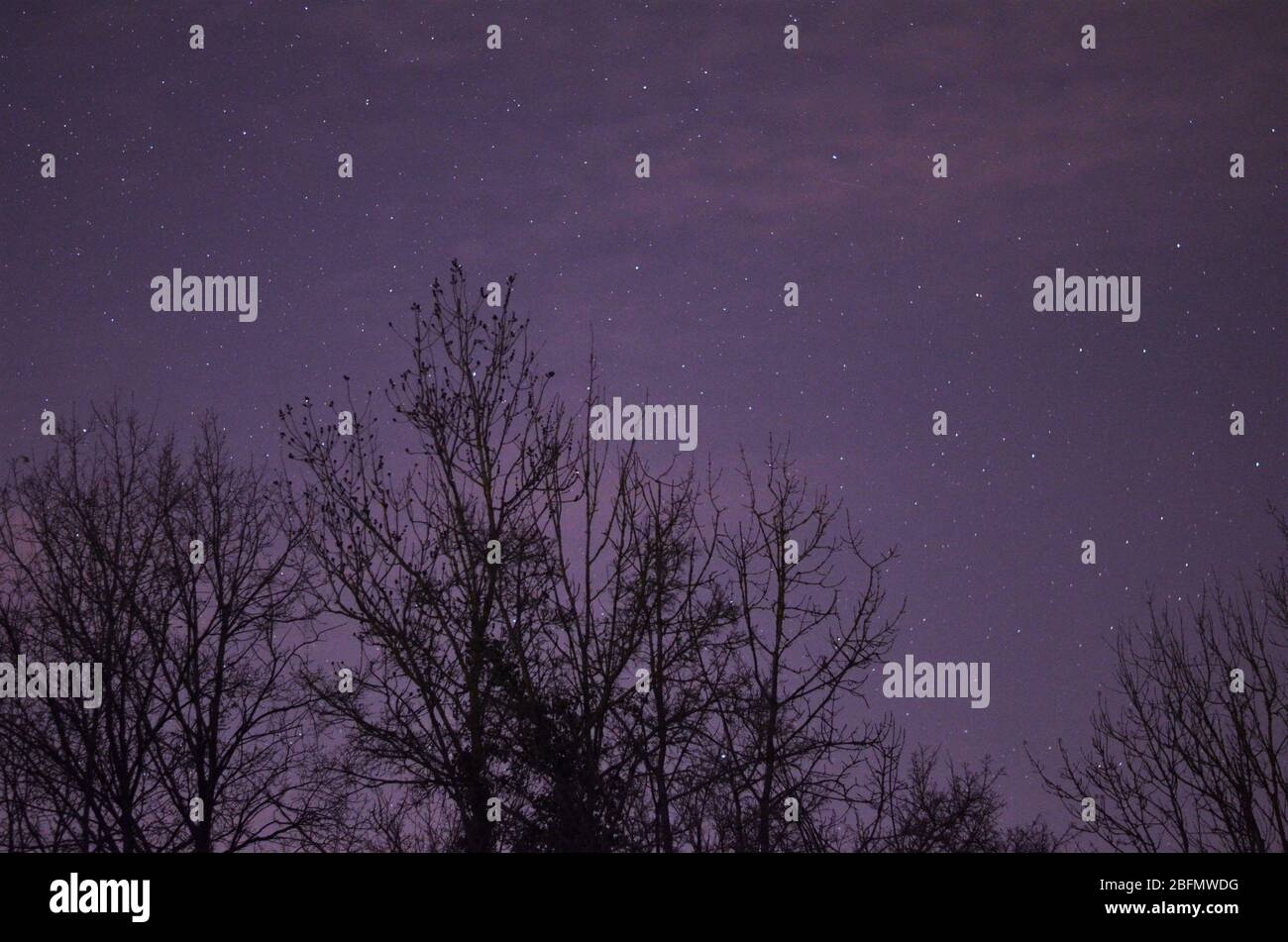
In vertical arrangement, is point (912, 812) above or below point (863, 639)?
below

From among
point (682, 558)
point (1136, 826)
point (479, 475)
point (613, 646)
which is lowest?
point (1136, 826)

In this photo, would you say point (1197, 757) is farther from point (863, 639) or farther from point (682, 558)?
point (682, 558)
